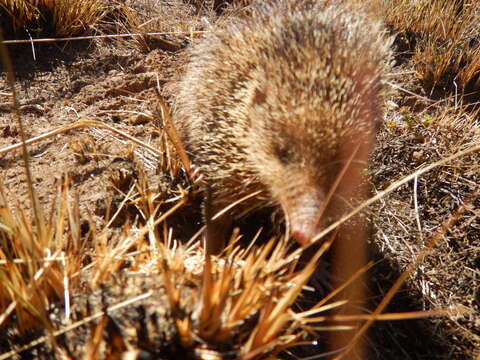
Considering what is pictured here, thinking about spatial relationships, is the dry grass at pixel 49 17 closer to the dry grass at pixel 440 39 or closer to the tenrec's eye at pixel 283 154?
the tenrec's eye at pixel 283 154

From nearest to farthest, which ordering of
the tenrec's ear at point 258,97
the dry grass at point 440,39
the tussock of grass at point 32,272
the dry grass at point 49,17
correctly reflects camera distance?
1. the tussock of grass at point 32,272
2. the tenrec's ear at point 258,97
3. the dry grass at point 49,17
4. the dry grass at point 440,39

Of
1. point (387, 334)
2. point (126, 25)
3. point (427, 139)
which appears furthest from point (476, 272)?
point (126, 25)

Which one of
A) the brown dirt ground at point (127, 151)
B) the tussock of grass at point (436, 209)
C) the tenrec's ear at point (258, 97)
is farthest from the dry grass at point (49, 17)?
the tussock of grass at point (436, 209)

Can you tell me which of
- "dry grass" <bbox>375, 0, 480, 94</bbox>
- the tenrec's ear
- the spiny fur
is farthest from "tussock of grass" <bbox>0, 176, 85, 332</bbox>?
"dry grass" <bbox>375, 0, 480, 94</bbox>

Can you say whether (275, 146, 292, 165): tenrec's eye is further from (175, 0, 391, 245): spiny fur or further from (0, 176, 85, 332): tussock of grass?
(0, 176, 85, 332): tussock of grass

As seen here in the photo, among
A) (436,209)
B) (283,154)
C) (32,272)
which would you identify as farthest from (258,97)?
(436,209)

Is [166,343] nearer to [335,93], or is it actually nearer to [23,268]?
[23,268]

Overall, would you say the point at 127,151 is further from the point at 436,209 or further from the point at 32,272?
the point at 436,209
